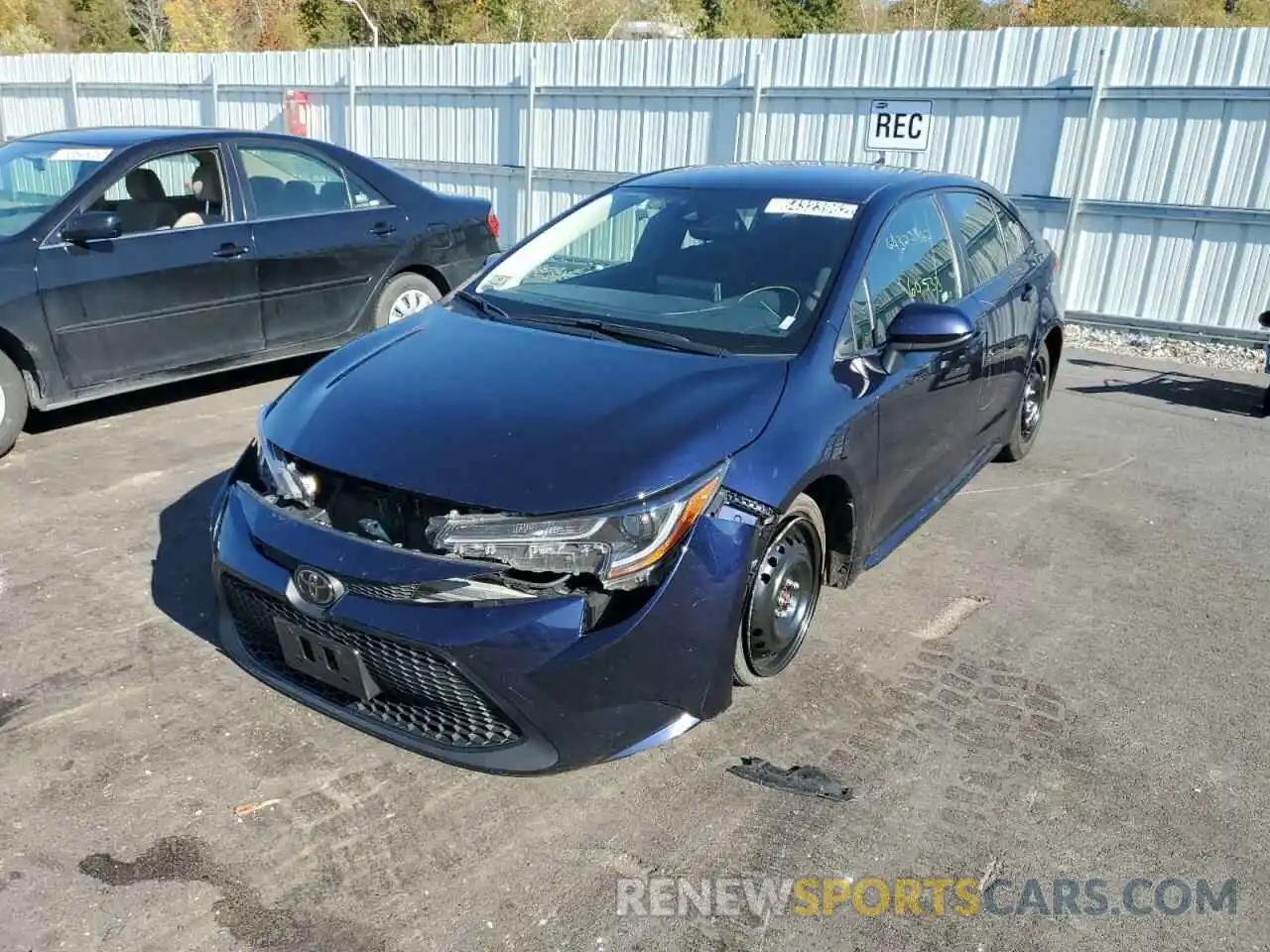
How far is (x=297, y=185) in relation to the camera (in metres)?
6.53

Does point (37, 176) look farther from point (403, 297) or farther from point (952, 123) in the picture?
point (952, 123)

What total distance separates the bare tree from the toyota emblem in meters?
49.0

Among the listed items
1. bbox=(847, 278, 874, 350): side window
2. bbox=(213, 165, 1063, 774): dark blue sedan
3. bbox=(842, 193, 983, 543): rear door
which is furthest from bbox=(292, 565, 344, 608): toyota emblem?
bbox=(847, 278, 874, 350): side window

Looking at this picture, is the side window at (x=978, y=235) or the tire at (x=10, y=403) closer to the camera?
the side window at (x=978, y=235)

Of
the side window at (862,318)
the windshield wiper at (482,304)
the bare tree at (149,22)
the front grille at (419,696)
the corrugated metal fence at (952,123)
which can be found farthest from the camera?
the bare tree at (149,22)

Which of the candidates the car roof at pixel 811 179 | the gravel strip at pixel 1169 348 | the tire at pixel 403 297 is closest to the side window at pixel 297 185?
the tire at pixel 403 297

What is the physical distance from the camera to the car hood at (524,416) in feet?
8.77

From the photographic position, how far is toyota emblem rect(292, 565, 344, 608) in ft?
8.68

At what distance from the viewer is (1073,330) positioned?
32.8 ft

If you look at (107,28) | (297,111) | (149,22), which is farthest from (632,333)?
(107,28)

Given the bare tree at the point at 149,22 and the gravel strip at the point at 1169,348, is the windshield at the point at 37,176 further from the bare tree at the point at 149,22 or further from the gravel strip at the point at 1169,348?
the bare tree at the point at 149,22

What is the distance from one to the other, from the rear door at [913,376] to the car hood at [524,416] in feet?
1.83

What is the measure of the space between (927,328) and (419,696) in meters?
2.07

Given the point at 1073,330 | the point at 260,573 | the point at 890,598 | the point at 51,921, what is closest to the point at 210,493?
the point at 260,573
